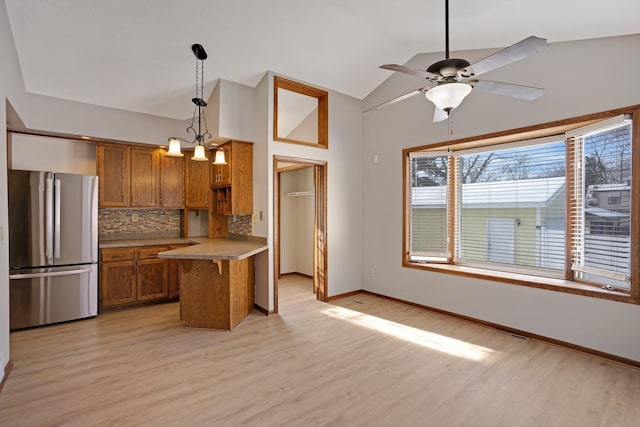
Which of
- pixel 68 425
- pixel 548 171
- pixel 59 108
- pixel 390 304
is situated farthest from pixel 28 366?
pixel 548 171

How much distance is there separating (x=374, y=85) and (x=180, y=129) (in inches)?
121

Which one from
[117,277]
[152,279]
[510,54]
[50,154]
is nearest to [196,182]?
[152,279]

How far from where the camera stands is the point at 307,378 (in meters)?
2.56

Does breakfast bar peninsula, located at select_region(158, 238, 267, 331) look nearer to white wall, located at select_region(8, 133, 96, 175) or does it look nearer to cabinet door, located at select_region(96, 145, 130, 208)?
cabinet door, located at select_region(96, 145, 130, 208)

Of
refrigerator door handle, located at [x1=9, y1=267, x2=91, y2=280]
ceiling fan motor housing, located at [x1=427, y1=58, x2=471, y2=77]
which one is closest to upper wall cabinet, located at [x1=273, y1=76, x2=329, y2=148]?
ceiling fan motor housing, located at [x1=427, y1=58, x2=471, y2=77]

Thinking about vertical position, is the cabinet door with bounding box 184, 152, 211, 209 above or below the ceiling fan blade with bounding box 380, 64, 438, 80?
below

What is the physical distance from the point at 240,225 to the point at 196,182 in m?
1.08

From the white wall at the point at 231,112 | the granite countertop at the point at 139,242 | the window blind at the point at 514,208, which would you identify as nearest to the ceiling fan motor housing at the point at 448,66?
the window blind at the point at 514,208

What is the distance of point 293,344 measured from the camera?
3.20 m

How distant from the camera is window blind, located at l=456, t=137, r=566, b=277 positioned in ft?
11.4

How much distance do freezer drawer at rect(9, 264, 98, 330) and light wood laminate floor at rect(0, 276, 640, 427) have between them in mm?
180

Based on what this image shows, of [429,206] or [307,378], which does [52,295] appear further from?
[429,206]

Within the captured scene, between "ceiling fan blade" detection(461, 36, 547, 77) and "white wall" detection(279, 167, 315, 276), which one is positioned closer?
"ceiling fan blade" detection(461, 36, 547, 77)

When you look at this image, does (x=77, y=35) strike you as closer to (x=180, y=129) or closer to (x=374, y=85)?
(x=180, y=129)
